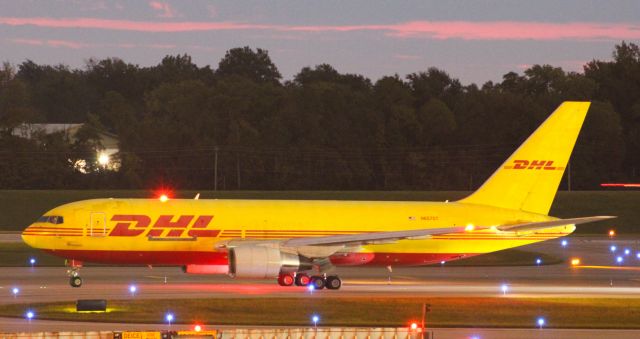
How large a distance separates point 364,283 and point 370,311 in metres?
9.44

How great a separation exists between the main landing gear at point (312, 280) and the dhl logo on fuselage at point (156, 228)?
9.88 feet

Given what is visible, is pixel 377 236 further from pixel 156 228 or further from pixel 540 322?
pixel 540 322

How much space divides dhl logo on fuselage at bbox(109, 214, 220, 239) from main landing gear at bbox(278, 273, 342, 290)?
9.88 feet

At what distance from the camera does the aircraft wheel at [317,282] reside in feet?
137

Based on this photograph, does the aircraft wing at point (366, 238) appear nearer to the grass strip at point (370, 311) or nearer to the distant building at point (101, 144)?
the grass strip at point (370, 311)

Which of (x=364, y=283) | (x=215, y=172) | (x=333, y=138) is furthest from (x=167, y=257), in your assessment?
(x=333, y=138)

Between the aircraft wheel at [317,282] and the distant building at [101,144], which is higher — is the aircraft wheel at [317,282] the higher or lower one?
the lower one

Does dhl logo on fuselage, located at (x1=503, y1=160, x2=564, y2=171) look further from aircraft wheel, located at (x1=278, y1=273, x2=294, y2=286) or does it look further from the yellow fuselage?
aircraft wheel, located at (x1=278, y1=273, x2=294, y2=286)

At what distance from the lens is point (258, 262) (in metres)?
40.4

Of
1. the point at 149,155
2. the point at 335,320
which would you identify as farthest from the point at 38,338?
the point at 149,155

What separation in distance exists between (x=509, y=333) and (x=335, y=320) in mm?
5129

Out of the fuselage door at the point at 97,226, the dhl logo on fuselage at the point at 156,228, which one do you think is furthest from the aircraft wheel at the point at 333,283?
the fuselage door at the point at 97,226

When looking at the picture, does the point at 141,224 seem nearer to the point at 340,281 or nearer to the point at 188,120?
the point at 340,281

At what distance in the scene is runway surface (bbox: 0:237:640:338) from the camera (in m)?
39.1
